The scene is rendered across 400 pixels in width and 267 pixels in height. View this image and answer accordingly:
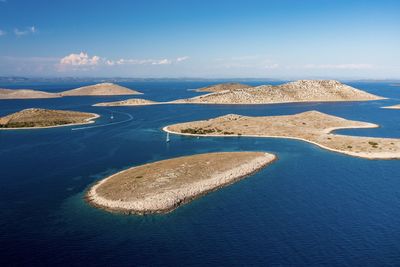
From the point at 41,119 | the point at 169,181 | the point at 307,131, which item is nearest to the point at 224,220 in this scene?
the point at 169,181

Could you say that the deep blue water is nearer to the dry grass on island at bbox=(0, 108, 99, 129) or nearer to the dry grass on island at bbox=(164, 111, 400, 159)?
the dry grass on island at bbox=(164, 111, 400, 159)

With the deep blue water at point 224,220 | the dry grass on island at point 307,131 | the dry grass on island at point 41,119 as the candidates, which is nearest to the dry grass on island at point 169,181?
the deep blue water at point 224,220

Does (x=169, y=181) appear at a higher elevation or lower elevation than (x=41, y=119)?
lower

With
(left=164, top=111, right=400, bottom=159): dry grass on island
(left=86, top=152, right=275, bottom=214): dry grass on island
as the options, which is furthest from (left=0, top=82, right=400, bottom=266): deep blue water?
(left=164, top=111, right=400, bottom=159): dry grass on island

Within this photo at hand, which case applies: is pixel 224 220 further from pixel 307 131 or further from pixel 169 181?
pixel 307 131

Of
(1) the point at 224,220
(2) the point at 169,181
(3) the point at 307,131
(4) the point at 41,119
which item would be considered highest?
(4) the point at 41,119

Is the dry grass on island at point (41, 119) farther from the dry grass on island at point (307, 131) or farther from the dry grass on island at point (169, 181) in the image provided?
the dry grass on island at point (169, 181)
